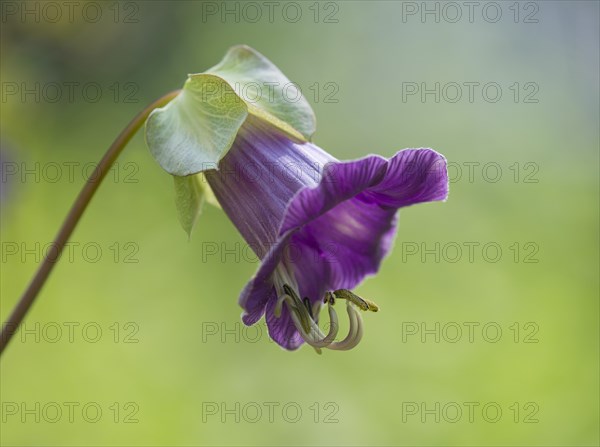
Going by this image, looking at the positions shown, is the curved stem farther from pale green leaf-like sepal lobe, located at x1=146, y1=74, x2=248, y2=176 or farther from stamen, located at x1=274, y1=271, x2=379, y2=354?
stamen, located at x1=274, y1=271, x2=379, y2=354

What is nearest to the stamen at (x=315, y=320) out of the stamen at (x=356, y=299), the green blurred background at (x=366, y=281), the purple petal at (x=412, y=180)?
the stamen at (x=356, y=299)

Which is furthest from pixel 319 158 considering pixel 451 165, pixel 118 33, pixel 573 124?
pixel 118 33

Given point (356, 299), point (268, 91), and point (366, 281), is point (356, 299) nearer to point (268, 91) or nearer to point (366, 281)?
point (268, 91)

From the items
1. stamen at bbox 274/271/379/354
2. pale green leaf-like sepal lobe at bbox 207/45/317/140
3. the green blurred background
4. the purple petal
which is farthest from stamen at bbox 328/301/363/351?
the green blurred background

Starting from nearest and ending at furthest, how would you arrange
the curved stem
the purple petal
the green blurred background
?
1. the purple petal
2. the curved stem
3. the green blurred background

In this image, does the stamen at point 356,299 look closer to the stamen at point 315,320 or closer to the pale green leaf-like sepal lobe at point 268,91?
the stamen at point 315,320

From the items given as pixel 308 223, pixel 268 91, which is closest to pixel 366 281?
pixel 268 91
